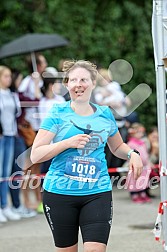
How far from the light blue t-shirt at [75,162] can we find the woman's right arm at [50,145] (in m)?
0.06

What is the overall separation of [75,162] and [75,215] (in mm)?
381

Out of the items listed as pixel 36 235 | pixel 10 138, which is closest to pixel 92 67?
pixel 36 235

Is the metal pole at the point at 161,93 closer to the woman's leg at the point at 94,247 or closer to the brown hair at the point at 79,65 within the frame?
the brown hair at the point at 79,65

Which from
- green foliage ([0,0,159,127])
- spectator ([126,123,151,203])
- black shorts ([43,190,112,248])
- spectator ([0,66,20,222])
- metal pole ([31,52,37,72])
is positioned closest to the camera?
black shorts ([43,190,112,248])

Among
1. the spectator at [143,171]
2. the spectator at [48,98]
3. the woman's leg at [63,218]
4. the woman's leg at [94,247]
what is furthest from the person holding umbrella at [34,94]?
the woman's leg at [94,247]

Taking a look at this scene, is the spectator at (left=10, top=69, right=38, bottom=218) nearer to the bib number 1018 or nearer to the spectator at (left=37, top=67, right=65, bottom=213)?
the spectator at (left=37, top=67, right=65, bottom=213)

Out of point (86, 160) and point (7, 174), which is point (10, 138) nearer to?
point (7, 174)

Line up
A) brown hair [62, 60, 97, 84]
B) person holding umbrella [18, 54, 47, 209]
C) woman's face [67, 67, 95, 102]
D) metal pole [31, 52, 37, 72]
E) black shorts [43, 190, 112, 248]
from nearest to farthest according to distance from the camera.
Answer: black shorts [43, 190, 112, 248] → woman's face [67, 67, 95, 102] → brown hair [62, 60, 97, 84] → person holding umbrella [18, 54, 47, 209] → metal pole [31, 52, 37, 72]

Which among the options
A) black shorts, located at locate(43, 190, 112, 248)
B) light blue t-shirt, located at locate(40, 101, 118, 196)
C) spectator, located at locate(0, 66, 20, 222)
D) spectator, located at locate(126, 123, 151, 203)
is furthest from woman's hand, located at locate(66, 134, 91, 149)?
spectator, located at locate(126, 123, 151, 203)

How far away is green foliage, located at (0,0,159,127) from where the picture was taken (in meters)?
14.2

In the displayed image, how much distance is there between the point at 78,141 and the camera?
15.7ft

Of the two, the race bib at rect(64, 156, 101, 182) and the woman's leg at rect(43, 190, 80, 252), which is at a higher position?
the race bib at rect(64, 156, 101, 182)

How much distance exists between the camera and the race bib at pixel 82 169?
16.2 feet

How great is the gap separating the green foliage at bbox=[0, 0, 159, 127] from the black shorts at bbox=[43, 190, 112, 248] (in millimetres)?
9219
